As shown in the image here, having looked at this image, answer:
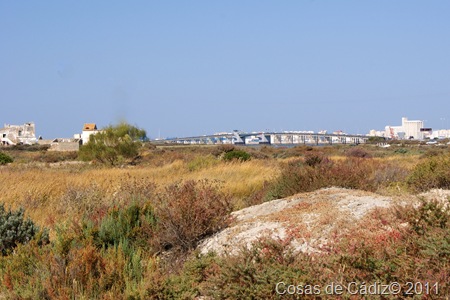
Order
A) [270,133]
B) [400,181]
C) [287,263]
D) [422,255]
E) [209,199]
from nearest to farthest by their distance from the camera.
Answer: [422,255], [287,263], [209,199], [400,181], [270,133]

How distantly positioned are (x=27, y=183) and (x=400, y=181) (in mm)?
9454

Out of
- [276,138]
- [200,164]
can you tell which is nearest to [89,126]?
[276,138]

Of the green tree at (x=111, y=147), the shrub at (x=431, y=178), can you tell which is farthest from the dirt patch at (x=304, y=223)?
the green tree at (x=111, y=147)

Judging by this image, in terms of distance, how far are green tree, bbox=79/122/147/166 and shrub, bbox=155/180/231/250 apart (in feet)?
104

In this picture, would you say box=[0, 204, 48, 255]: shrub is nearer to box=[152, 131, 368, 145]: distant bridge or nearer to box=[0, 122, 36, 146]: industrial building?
box=[0, 122, 36, 146]: industrial building

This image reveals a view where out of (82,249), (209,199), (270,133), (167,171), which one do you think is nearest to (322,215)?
(209,199)

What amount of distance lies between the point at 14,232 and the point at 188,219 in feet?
8.79

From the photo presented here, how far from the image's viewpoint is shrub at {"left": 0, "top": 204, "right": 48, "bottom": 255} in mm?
8055

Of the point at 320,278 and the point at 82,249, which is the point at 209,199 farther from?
the point at 320,278

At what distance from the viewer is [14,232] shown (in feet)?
27.0

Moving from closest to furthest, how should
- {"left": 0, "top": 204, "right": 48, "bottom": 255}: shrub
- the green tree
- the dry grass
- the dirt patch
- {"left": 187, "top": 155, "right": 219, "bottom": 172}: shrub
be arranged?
the dirt patch, {"left": 0, "top": 204, "right": 48, "bottom": 255}: shrub, the dry grass, {"left": 187, "top": 155, "right": 219, "bottom": 172}: shrub, the green tree

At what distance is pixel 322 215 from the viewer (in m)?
7.20

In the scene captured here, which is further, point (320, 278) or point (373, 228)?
point (373, 228)

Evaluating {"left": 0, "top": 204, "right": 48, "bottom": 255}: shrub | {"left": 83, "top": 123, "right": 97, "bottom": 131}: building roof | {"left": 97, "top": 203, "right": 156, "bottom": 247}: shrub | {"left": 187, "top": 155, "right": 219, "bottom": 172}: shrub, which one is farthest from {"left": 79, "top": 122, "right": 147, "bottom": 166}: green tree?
{"left": 83, "top": 123, "right": 97, "bottom": 131}: building roof
